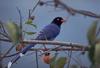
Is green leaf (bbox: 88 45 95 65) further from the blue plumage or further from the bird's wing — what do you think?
the bird's wing

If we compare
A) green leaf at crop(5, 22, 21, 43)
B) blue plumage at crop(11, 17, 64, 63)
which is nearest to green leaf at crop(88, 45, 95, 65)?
green leaf at crop(5, 22, 21, 43)

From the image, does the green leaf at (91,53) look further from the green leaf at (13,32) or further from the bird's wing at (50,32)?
the bird's wing at (50,32)

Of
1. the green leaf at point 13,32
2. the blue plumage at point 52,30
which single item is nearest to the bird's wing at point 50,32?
the blue plumage at point 52,30

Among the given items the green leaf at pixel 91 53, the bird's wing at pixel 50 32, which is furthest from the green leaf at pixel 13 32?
the bird's wing at pixel 50 32

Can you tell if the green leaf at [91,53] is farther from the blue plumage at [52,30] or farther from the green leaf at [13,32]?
the blue plumage at [52,30]

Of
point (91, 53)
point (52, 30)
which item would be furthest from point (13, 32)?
point (52, 30)

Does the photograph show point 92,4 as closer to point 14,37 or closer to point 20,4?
point 20,4

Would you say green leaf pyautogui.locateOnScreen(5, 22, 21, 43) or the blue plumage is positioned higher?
green leaf pyautogui.locateOnScreen(5, 22, 21, 43)

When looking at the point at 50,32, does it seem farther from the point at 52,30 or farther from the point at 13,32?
the point at 13,32

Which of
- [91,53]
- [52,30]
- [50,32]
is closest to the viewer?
[91,53]

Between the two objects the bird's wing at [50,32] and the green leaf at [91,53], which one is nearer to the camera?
the green leaf at [91,53]

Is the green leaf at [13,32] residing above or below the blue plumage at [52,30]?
above

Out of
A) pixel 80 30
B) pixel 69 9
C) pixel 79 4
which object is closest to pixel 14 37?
pixel 69 9

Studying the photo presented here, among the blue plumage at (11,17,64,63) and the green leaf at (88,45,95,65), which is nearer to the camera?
the green leaf at (88,45,95,65)
